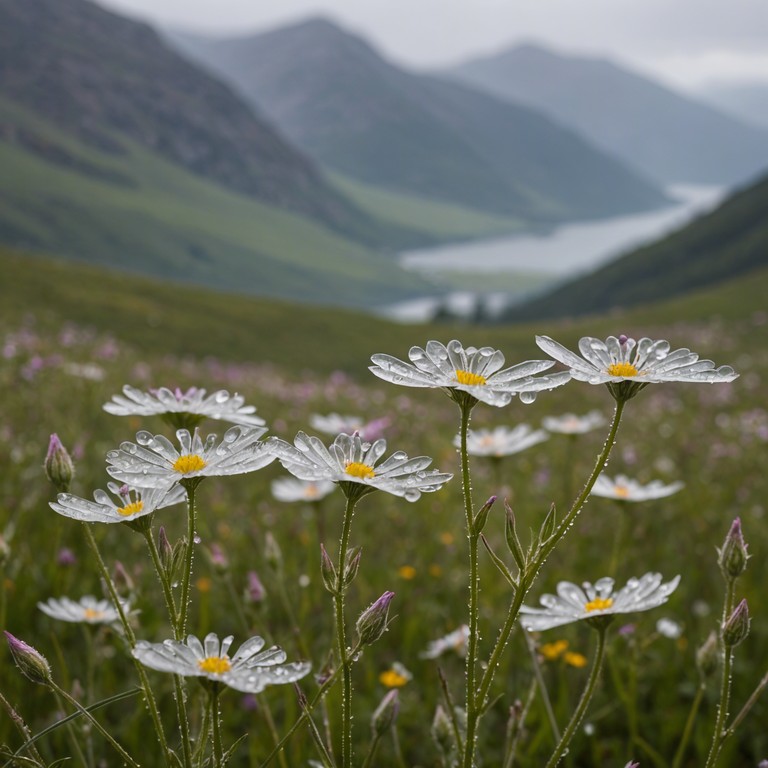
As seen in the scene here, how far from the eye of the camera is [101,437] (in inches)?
308

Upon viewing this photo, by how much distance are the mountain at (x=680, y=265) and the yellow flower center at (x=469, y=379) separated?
104541 millimetres

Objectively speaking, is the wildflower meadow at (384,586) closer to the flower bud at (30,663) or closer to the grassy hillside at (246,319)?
the flower bud at (30,663)

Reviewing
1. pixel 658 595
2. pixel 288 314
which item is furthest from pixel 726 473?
pixel 288 314

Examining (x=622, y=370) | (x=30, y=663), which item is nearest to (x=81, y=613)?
(x=30, y=663)

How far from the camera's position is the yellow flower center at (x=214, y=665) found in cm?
138

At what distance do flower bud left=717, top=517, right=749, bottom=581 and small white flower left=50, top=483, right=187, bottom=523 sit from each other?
126 cm

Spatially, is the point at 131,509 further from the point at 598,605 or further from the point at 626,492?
the point at 626,492

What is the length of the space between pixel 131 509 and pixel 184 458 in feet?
0.57

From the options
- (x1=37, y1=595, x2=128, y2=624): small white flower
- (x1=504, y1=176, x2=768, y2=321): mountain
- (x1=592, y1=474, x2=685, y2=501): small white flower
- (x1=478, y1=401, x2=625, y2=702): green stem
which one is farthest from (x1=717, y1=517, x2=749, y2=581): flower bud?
(x1=504, y1=176, x2=768, y2=321): mountain

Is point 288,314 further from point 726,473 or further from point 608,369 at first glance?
point 608,369

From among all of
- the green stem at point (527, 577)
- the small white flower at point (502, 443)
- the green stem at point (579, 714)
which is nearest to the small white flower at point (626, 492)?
the small white flower at point (502, 443)

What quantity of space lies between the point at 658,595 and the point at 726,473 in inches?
294

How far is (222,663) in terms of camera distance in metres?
1.41

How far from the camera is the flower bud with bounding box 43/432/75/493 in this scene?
1851mm
